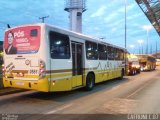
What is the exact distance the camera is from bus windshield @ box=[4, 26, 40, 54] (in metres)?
10.9

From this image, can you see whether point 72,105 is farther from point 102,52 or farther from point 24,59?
A: point 102,52

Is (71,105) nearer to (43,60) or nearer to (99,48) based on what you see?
(43,60)

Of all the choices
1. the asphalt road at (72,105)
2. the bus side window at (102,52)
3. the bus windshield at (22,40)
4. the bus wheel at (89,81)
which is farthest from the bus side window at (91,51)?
the bus windshield at (22,40)

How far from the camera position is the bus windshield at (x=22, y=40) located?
10938mm

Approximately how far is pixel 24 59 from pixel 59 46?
161cm

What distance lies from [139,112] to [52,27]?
488cm

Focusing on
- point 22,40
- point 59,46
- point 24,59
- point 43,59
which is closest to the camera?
point 43,59

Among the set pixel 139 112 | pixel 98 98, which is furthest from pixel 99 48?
pixel 139 112

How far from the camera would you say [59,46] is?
461 inches

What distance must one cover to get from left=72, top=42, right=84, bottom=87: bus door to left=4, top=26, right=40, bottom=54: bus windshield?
8.38 ft

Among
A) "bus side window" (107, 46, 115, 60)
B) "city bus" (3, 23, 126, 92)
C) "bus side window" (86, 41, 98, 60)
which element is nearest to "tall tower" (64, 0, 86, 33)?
"bus side window" (107, 46, 115, 60)

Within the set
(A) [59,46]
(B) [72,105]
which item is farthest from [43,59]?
(B) [72,105]

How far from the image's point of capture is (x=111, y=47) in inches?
769

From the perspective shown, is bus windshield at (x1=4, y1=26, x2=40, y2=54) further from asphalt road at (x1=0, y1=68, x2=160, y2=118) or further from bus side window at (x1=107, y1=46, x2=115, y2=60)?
bus side window at (x1=107, y1=46, x2=115, y2=60)
